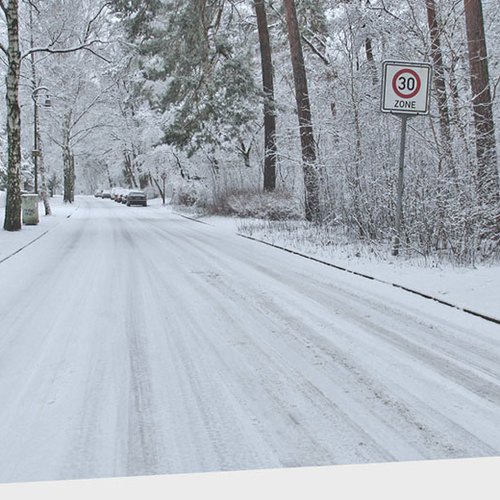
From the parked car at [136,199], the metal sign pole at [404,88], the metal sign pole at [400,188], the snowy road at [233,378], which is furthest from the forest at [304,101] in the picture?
the parked car at [136,199]

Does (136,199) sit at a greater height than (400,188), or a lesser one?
greater

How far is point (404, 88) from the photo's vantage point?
7629 mm

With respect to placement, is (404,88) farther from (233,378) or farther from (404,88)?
(233,378)

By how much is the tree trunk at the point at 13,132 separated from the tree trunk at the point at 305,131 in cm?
847

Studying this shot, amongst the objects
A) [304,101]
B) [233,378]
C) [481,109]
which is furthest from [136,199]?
[233,378]

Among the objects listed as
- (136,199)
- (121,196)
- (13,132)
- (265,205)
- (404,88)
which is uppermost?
(121,196)

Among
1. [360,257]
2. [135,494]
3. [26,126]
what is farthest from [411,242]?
[26,126]

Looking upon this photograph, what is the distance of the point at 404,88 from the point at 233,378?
6.13 meters

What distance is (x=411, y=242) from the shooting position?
862 centimetres

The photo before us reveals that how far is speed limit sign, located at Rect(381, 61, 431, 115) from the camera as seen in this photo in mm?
7621

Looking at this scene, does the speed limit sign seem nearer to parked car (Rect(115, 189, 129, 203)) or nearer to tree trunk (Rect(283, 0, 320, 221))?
tree trunk (Rect(283, 0, 320, 221))

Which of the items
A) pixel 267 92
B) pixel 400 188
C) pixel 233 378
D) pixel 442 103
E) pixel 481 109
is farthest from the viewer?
pixel 267 92

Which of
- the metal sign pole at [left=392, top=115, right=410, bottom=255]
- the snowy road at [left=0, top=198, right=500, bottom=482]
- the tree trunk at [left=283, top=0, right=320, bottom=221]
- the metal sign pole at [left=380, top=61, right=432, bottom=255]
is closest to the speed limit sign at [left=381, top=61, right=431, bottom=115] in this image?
the metal sign pole at [left=380, top=61, right=432, bottom=255]

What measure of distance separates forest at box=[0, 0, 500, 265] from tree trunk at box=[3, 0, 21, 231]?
0.04 meters
